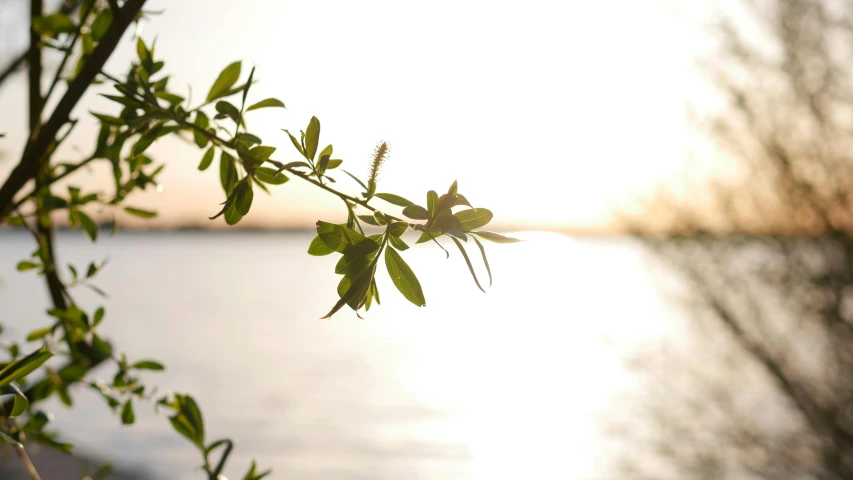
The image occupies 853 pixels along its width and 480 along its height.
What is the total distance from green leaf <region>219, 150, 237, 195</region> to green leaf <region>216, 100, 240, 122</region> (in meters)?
0.09

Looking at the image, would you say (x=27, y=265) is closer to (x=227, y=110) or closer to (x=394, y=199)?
(x=227, y=110)

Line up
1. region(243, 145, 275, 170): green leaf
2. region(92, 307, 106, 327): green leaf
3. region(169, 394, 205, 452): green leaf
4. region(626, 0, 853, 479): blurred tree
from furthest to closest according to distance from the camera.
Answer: region(626, 0, 853, 479): blurred tree < region(92, 307, 106, 327): green leaf < region(169, 394, 205, 452): green leaf < region(243, 145, 275, 170): green leaf

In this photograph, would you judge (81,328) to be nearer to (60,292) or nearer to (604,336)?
(60,292)

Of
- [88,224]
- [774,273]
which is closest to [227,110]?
[88,224]

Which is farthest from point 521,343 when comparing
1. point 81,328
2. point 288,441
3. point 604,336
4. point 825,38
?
point 81,328

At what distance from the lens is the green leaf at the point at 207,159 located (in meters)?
0.73

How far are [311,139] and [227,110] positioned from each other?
0.10 metres

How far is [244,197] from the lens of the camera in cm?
55

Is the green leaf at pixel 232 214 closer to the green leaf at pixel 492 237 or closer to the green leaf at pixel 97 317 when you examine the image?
the green leaf at pixel 492 237

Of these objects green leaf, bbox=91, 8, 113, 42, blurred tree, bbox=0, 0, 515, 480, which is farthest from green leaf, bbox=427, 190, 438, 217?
green leaf, bbox=91, 8, 113, 42

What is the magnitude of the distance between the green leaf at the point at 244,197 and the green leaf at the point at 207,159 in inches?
7.8

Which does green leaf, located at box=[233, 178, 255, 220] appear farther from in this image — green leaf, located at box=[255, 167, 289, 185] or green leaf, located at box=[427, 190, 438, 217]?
green leaf, located at box=[427, 190, 438, 217]

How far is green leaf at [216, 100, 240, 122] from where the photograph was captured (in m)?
0.58

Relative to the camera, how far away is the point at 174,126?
2.22ft
